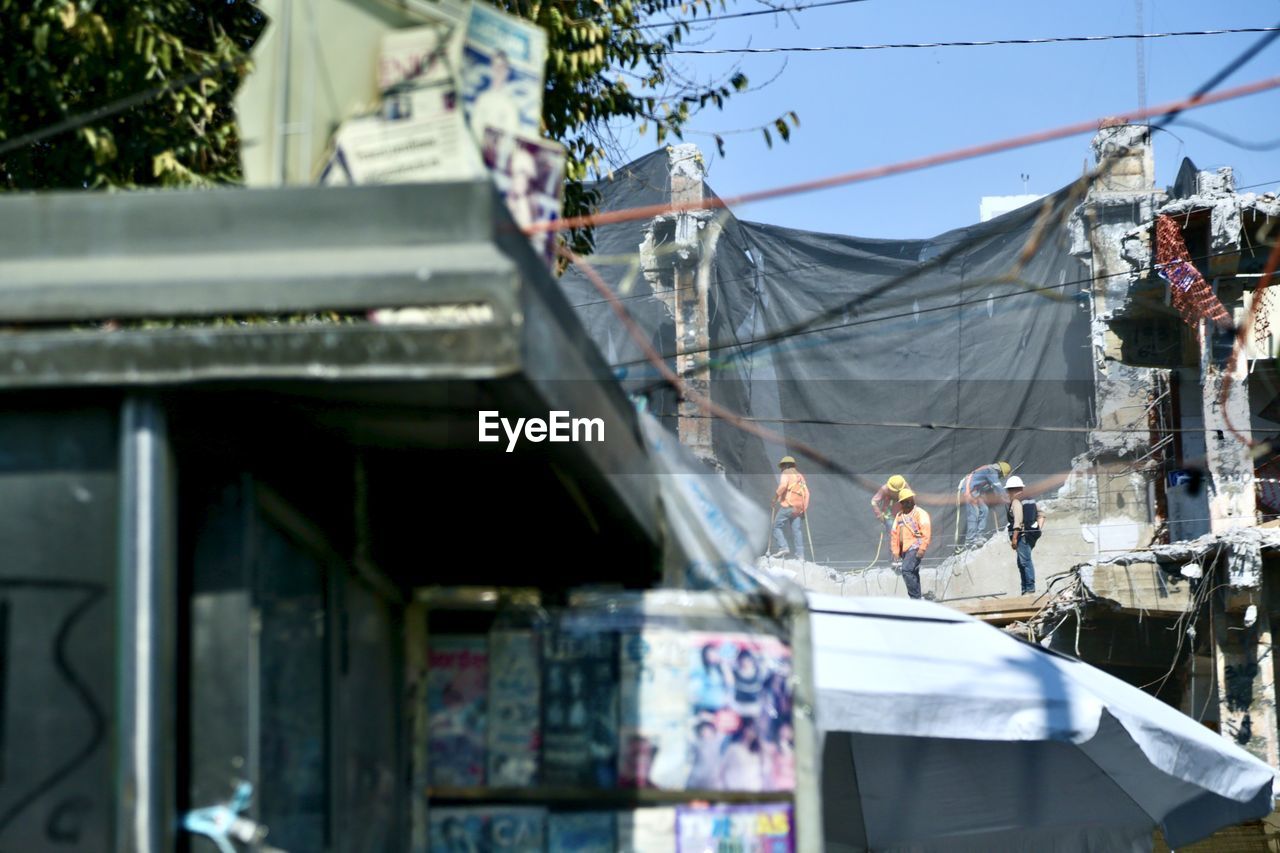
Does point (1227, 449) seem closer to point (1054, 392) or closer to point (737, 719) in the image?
point (1054, 392)

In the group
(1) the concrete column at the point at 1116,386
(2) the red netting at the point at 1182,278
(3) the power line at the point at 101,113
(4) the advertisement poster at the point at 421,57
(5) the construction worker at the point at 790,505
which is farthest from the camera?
(1) the concrete column at the point at 1116,386

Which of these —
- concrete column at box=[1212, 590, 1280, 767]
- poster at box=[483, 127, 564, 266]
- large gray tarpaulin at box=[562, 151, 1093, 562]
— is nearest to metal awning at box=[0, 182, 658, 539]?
poster at box=[483, 127, 564, 266]

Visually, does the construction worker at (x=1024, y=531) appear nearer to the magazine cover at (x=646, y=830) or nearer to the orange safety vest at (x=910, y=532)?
the orange safety vest at (x=910, y=532)

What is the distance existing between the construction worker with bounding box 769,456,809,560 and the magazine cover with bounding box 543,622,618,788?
1242cm

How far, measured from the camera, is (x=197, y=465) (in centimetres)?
317

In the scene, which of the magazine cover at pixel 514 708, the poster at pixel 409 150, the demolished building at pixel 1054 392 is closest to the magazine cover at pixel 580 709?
the magazine cover at pixel 514 708

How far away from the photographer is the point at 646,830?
4.44 metres

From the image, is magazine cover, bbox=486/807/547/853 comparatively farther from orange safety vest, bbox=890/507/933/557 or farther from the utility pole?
orange safety vest, bbox=890/507/933/557

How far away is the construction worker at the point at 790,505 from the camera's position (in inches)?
675

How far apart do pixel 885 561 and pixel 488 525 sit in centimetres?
1405

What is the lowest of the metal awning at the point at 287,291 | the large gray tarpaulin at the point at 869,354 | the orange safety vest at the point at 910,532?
the metal awning at the point at 287,291

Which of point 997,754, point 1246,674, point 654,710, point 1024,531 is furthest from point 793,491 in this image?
point 654,710

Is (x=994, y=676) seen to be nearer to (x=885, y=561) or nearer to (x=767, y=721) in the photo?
(x=767, y=721)

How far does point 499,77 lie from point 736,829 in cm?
242
